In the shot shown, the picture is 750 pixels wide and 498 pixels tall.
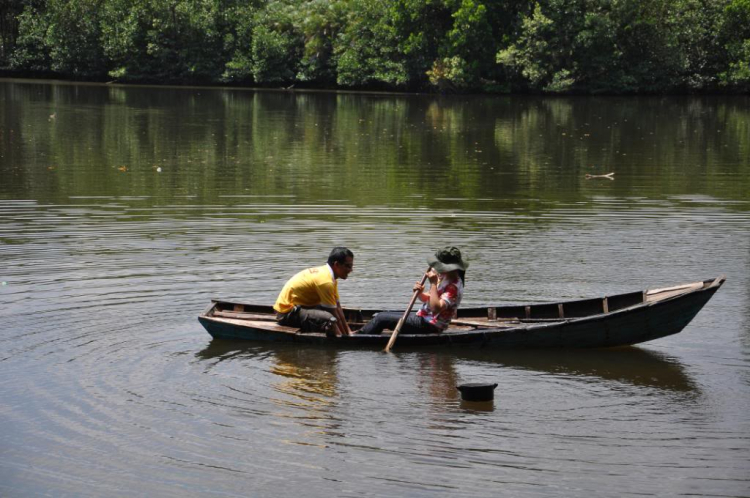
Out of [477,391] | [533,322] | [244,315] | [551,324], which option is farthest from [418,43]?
[477,391]

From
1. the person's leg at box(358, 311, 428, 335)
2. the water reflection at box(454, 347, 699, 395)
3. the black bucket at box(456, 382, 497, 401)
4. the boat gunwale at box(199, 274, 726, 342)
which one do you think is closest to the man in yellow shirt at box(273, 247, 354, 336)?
the boat gunwale at box(199, 274, 726, 342)

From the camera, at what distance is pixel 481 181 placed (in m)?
26.6

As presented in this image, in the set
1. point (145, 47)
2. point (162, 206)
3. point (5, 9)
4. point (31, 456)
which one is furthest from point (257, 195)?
point (5, 9)

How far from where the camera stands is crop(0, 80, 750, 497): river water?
9.48 meters

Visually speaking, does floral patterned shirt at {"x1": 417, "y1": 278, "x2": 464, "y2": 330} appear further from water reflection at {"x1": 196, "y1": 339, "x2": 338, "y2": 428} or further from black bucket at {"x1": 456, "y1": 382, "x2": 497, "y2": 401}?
black bucket at {"x1": 456, "y1": 382, "x2": 497, "y2": 401}

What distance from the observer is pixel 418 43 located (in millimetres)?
66875

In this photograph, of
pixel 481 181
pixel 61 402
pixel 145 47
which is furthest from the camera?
pixel 145 47

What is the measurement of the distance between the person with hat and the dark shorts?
0.50 m

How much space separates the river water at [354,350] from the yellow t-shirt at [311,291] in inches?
23.5

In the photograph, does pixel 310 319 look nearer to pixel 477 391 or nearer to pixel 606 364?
pixel 477 391

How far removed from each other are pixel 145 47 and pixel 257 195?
5766 cm

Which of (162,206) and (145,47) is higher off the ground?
(145,47)

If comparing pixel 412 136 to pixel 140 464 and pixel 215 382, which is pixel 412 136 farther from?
pixel 140 464

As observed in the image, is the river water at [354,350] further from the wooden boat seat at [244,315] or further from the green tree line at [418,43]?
the green tree line at [418,43]
